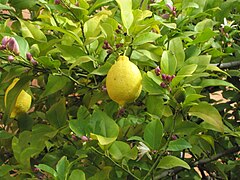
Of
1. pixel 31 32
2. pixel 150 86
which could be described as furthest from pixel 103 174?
pixel 31 32

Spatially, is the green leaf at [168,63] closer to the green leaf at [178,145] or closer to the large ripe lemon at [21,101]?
the green leaf at [178,145]

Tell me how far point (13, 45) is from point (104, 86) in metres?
0.19

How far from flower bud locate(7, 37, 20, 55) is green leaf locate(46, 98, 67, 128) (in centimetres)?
18

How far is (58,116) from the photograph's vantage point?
924mm

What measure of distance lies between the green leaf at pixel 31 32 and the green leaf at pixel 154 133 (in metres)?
0.26

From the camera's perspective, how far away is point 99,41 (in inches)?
33.2

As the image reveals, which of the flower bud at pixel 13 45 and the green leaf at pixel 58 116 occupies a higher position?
the flower bud at pixel 13 45

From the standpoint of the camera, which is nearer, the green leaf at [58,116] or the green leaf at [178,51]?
the green leaf at [178,51]

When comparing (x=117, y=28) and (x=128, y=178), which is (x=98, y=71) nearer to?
(x=117, y=28)

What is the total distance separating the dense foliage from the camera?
0.77 m

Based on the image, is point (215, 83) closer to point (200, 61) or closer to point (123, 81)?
point (200, 61)

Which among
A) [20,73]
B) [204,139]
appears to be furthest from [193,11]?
[20,73]

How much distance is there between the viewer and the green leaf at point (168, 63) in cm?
76

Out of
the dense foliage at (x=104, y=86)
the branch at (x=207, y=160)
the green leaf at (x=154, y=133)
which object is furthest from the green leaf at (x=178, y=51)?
the branch at (x=207, y=160)
